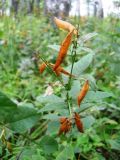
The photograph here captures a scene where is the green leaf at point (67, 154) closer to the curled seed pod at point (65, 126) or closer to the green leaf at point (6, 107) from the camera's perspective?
the curled seed pod at point (65, 126)

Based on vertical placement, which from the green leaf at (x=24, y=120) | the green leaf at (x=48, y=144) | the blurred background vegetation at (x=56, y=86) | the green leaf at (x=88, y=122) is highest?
the green leaf at (x=24, y=120)

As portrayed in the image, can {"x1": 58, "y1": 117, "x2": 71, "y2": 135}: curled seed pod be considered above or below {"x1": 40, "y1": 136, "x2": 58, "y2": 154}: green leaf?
above

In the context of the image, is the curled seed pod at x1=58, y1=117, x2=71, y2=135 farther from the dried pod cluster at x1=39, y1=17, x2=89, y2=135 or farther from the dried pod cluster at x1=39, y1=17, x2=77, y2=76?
the dried pod cluster at x1=39, y1=17, x2=77, y2=76

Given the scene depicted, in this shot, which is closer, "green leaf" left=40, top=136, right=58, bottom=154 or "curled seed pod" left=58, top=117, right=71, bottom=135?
"curled seed pod" left=58, top=117, right=71, bottom=135

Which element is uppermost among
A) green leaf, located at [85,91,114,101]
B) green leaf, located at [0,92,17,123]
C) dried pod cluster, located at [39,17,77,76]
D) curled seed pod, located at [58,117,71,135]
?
dried pod cluster, located at [39,17,77,76]

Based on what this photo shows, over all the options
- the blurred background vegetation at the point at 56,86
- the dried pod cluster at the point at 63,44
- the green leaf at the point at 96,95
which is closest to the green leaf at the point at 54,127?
the blurred background vegetation at the point at 56,86

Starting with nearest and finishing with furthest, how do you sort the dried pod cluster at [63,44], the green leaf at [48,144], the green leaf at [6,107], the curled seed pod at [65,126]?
the green leaf at [6,107] < the dried pod cluster at [63,44] < the curled seed pod at [65,126] < the green leaf at [48,144]

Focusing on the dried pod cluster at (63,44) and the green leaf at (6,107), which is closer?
the green leaf at (6,107)

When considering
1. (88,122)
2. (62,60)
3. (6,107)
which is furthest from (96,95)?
(6,107)

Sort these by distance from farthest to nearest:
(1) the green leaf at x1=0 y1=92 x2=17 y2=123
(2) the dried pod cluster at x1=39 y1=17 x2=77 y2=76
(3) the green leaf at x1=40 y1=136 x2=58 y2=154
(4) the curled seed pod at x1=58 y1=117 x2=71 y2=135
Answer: (3) the green leaf at x1=40 y1=136 x2=58 y2=154
(4) the curled seed pod at x1=58 y1=117 x2=71 y2=135
(2) the dried pod cluster at x1=39 y1=17 x2=77 y2=76
(1) the green leaf at x1=0 y1=92 x2=17 y2=123

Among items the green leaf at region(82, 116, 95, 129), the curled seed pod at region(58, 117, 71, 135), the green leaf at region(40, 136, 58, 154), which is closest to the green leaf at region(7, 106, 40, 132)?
the curled seed pod at region(58, 117, 71, 135)

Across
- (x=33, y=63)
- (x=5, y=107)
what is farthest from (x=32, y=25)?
(x=5, y=107)

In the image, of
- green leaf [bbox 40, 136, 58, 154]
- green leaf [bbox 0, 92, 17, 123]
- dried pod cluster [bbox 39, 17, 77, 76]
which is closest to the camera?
green leaf [bbox 0, 92, 17, 123]

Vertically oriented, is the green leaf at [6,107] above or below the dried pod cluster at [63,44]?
below
